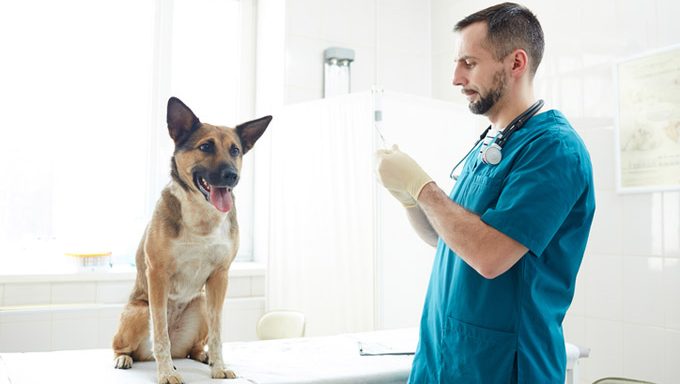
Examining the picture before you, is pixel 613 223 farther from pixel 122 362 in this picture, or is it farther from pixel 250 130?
pixel 122 362

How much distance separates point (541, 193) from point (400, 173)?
0.34m

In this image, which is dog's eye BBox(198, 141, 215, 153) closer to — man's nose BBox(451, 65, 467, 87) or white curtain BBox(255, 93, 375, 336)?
man's nose BBox(451, 65, 467, 87)

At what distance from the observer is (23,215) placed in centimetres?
294

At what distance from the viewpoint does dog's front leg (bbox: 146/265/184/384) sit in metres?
1.37

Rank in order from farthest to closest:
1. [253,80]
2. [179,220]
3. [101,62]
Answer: [253,80]
[101,62]
[179,220]

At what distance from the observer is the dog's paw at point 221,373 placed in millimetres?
1426

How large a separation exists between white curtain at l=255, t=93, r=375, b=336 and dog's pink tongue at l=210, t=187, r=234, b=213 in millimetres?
1061

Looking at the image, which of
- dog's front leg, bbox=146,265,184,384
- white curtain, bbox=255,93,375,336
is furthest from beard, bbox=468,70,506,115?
white curtain, bbox=255,93,375,336

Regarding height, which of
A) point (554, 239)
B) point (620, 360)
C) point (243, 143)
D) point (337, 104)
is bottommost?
point (620, 360)

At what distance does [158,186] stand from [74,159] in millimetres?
452

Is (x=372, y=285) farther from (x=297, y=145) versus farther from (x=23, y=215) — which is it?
(x=23, y=215)

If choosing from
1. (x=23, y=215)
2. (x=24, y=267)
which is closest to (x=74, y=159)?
(x=23, y=215)

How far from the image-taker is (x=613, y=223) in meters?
2.55

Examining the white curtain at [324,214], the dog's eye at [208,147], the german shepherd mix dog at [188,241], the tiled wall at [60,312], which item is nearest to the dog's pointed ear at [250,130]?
the german shepherd mix dog at [188,241]
